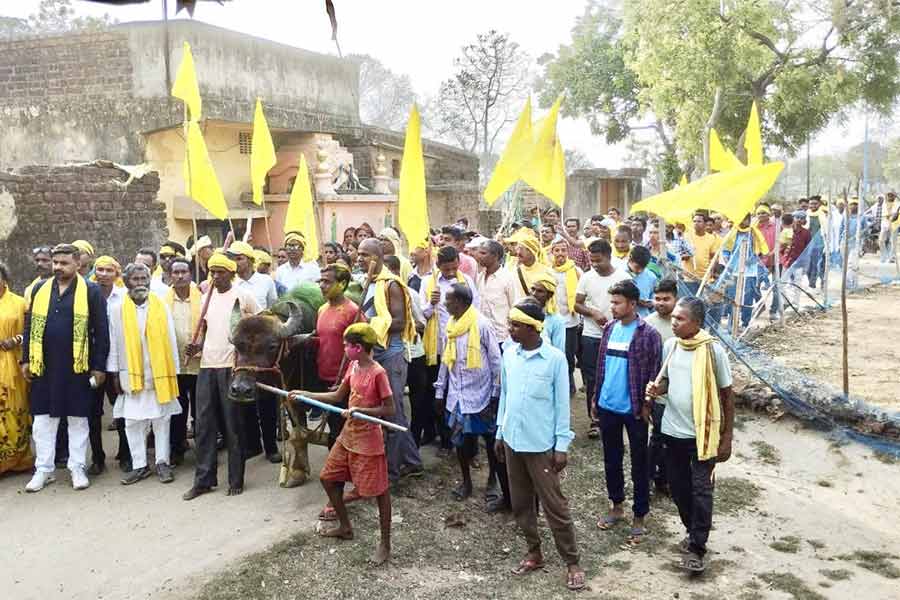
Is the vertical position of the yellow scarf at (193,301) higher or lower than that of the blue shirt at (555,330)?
higher

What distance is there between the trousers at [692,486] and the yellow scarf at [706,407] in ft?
0.36

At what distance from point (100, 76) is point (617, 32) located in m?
22.2

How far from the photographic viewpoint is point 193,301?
605 cm

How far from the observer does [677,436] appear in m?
4.56

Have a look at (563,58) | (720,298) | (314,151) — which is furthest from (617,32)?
(720,298)

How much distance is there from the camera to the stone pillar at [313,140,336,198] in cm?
1651

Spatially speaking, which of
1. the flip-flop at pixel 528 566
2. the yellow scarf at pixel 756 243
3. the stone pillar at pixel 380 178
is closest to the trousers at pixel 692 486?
the flip-flop at pixel 528 566

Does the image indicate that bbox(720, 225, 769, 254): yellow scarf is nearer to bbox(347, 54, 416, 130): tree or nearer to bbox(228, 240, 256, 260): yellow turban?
bbox(228, 240, 256, 260): yellow turban

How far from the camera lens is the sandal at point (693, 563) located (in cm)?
453

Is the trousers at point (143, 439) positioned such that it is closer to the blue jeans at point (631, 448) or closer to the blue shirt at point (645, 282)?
the blue jeans at point (631, 448)

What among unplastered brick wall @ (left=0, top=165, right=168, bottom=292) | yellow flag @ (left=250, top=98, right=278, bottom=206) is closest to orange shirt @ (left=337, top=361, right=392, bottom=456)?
yellow flag @ (left=250, top=98, right=278, bottom=206)

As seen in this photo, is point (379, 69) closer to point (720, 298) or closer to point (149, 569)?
point (720, 298)

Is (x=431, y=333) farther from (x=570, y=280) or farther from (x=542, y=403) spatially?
(x=542, y=403)

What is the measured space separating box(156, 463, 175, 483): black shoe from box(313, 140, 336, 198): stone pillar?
11044 millimetres
